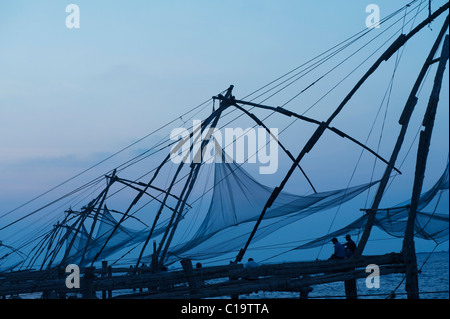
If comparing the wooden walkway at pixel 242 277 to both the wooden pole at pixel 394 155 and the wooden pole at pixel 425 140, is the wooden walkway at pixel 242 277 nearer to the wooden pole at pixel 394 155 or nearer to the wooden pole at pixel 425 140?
the wooden pole at pixel 394 155

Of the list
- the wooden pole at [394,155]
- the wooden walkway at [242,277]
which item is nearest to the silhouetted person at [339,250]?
the wooden walkway at [242,277]

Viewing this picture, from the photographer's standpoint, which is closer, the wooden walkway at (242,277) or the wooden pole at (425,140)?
the wooden walkway at (242,277)

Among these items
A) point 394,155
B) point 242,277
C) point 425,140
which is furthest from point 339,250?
point 425,140

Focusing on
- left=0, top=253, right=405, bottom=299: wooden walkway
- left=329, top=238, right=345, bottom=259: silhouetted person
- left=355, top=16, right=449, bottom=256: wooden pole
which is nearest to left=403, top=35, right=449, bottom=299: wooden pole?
left=355, top=16, right=449, bottom=256: wooden pole

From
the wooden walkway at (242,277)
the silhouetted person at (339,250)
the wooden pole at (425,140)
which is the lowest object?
the wooden walkway at (242,277)

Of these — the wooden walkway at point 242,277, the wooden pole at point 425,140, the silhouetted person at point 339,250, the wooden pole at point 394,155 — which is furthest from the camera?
the silhouetted person at point 339,250

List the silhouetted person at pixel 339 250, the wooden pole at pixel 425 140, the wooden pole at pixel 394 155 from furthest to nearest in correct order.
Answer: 1. the silhouetted person at pixel 339 250
2. the wooden pole at pixel 394 155
3. the wooden pole at pixel 425 140
